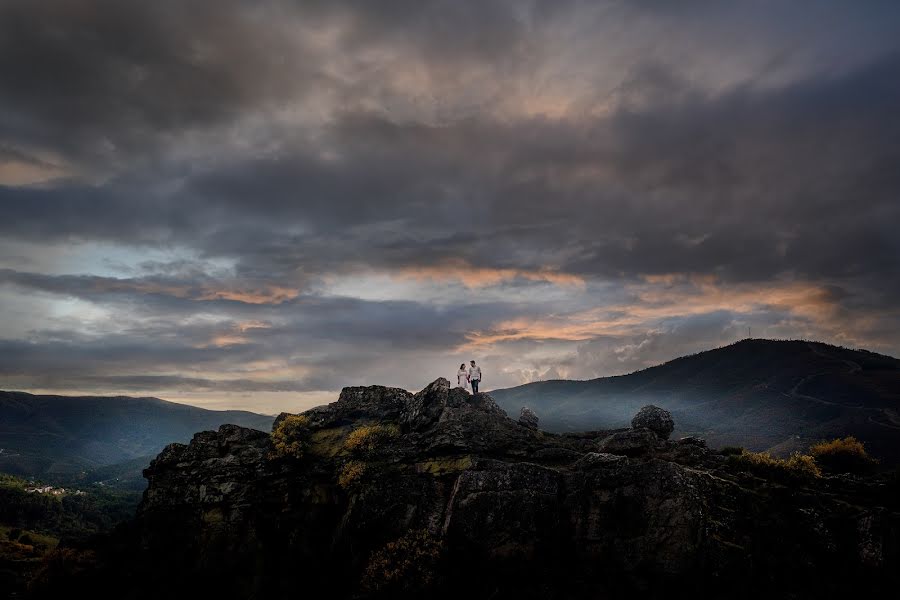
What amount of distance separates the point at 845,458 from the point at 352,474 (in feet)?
117

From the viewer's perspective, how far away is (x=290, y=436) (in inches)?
1639

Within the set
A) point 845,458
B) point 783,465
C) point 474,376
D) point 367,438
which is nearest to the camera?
point 783,465

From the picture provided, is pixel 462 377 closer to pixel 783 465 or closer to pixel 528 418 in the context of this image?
pixel 528 418

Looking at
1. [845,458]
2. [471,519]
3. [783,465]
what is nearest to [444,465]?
[471,519]

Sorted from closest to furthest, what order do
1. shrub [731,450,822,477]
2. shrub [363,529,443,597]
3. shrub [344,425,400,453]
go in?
1. shrub [363,529,443,597]
2. shrub [731,450,822,477]
3. shrub [344,425,400,453]

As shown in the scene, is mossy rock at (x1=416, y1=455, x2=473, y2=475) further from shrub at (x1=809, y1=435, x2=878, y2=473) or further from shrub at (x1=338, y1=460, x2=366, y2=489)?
shrub at (x1=809, y1=435, x2=878, y2=473)

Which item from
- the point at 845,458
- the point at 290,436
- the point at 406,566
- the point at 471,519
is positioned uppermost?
the point at 290,436

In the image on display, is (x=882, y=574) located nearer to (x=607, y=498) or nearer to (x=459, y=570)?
(x=607, y=498)

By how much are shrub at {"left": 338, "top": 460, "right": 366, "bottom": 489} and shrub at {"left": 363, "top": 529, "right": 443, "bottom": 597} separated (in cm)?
667

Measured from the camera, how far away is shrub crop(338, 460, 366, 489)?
3497cm

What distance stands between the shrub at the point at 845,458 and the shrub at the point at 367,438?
105 ft

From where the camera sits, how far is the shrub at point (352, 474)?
115ft

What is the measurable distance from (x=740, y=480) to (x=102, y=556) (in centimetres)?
4900

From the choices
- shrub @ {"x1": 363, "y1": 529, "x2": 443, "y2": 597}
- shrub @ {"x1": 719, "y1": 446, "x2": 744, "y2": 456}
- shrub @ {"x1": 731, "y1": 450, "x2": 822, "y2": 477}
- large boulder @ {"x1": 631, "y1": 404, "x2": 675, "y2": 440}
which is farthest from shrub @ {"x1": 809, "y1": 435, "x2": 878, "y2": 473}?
shrub @ {"x1": 363, "y1": 529, "x2": 443, "y2": 597}
